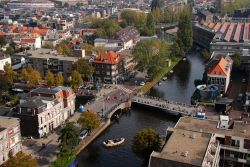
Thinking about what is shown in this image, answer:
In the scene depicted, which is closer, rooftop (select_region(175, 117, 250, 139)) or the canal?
rooftop (select_region(175, 117, 250, 139))

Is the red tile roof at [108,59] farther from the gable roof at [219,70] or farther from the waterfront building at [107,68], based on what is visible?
the gable roof at [219,70]

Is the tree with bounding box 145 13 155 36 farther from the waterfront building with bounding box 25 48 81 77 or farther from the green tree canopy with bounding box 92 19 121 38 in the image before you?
the waterfront building with bounding box 25 48 81 77

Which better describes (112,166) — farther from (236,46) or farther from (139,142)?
(236,46)

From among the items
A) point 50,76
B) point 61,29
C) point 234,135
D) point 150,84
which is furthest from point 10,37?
point 234,135

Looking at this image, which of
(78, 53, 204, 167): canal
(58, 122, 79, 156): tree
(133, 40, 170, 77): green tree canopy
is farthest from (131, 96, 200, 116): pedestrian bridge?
(58, 122, 79, 156): tree

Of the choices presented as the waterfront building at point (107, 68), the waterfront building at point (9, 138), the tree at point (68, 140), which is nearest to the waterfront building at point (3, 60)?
the waterfront building at point (107, 68)

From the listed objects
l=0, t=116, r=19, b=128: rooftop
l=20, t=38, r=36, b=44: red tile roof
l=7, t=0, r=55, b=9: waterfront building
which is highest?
l=7, t=0, r=55, b=9: waterfront building
